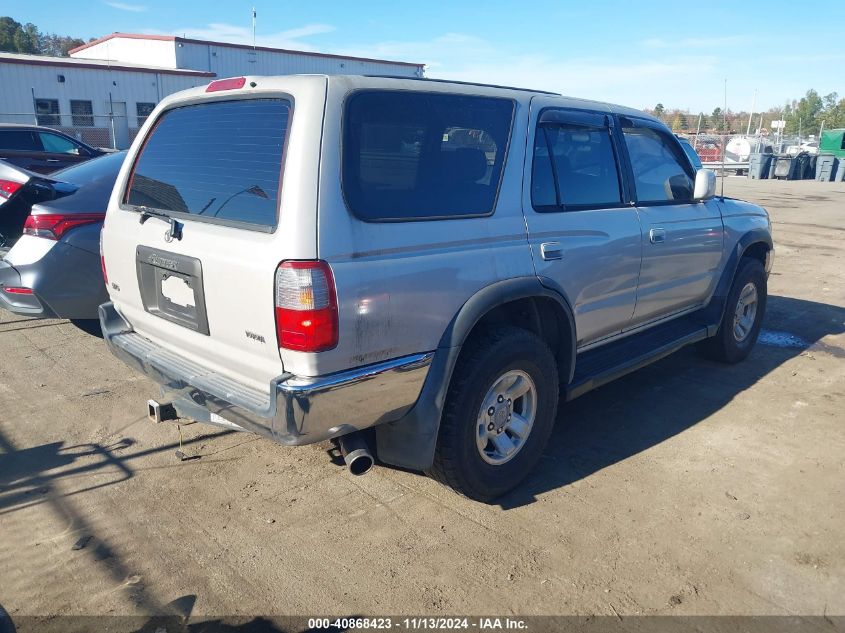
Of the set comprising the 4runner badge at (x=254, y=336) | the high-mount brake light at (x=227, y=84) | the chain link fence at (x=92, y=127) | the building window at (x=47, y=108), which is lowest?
the 4runner badge at (x=254, y=336)

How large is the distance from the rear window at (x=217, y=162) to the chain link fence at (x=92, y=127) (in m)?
23.5

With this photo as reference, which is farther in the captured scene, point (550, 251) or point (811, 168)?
point (811, 168)

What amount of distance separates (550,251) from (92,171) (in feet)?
13.9

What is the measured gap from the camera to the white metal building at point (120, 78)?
2797 cm

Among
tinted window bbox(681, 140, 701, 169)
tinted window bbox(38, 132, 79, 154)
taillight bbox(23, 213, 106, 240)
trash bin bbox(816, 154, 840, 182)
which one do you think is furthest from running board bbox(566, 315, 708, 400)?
trash bin bbox(816, 154, 840, 182)

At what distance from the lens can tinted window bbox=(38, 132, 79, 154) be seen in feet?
38.4

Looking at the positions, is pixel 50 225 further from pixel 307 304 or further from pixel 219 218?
pixel 307 304

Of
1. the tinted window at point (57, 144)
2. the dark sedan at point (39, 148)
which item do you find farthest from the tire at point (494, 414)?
the tinted window at point (57, 144)

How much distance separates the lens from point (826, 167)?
101 ft

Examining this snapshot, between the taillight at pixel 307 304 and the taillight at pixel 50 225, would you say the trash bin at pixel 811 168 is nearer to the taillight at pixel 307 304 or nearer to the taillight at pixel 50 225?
the taillight at pixel 50 225

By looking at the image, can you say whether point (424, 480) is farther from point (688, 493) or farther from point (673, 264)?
point (673, 264)

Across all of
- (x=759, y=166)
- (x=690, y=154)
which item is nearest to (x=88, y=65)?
(x=690, y=154)

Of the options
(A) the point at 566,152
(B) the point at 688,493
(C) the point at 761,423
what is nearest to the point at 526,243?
(A) the point at 566,152

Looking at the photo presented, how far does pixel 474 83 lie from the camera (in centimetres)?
348
